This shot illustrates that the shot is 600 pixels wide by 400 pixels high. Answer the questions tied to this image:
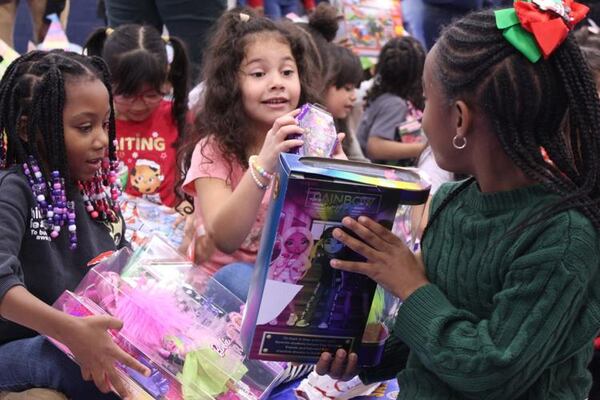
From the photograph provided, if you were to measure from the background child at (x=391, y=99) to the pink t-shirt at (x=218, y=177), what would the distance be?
1850mm

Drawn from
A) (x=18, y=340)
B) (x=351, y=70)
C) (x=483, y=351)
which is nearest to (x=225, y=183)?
(x=18, y=340)

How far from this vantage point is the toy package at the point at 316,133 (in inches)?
71.6

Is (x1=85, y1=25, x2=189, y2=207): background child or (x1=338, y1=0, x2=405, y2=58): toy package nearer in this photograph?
(x1=85, y1=25, x2=189, y2=207): background child

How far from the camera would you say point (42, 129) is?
5.97ft

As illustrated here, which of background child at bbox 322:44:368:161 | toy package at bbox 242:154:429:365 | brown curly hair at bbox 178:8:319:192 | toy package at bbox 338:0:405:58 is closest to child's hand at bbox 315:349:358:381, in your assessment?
toy package at bbox 242:154:429:365

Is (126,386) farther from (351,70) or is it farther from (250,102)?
(351,70)

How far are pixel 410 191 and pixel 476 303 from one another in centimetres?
21

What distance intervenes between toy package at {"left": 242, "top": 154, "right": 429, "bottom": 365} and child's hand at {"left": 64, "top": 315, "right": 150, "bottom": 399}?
0.88ft

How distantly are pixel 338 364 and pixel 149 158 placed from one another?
5.51 ft

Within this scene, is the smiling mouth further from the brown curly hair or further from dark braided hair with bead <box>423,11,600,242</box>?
dark braided hair with bead <box>423,11,600,242</box>

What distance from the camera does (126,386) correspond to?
162cm

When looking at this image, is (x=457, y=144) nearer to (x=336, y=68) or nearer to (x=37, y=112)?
(x=37, y=112)

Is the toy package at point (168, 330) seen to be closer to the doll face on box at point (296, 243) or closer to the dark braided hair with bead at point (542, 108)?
the doll face on box at point (296, 243)

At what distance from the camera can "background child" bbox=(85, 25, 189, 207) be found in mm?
2955
